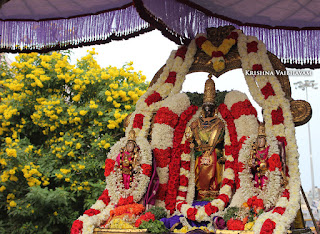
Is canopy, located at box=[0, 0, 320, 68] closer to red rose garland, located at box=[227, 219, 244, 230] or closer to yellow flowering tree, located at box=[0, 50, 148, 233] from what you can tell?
yellow flowering tree, located at box=[0, 50, 148, 233]

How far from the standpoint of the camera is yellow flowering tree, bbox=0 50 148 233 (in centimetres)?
764

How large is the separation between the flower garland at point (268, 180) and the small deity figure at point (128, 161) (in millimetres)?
1496

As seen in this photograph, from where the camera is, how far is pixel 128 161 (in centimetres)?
567

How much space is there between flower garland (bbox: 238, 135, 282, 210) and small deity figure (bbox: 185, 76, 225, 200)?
2.00ft

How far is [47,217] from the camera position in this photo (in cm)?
787

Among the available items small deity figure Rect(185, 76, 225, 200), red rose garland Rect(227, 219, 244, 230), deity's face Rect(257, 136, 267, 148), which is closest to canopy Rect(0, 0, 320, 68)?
small deity figure Rect(185, 76, 225, 200)

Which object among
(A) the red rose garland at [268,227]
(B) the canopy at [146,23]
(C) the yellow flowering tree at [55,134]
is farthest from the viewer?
(C) the yellow flowering tree at [55,134]

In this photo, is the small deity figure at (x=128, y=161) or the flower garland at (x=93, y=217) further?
the small deity figure at (x=128, y=161)

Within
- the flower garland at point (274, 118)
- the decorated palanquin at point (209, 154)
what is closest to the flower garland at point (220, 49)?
the decorated palanquin at point (209, 154)

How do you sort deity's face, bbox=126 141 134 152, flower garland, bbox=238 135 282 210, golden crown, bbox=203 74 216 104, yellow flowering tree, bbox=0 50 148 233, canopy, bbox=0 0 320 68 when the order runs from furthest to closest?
yellow flowering tree, bbox=0 50 148 233
canopy, bbox=0 0 320 68
golden crown, bbox=203 74 216 104
deity's face, bbox=126 141 134 152
flower garland, bbox=238 135 282 210

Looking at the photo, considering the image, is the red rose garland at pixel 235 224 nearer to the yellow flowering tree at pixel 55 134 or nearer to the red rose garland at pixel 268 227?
the red rose garland at pixel 268 227

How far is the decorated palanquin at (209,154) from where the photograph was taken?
5090 mm

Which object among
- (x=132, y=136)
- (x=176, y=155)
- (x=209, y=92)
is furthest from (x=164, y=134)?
(x=209, y=92)

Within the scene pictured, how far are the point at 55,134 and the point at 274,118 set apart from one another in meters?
4.74
